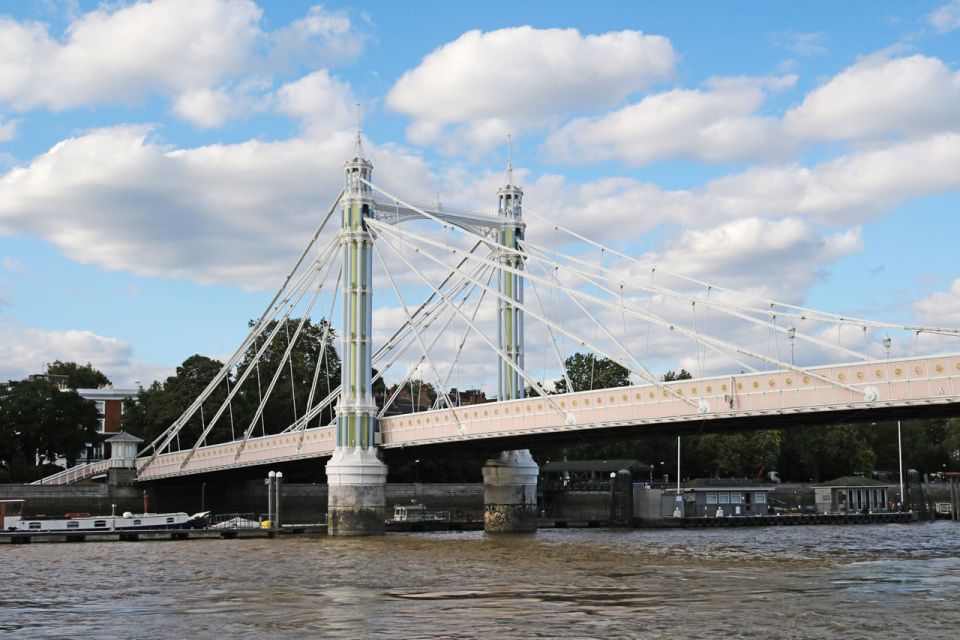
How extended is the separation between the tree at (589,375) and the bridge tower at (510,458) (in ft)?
138

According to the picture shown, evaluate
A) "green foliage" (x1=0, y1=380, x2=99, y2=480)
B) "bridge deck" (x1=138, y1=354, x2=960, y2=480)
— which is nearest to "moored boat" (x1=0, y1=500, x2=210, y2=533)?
"bridge deck" (x1=138, y1=354, x2=960, y2=480)

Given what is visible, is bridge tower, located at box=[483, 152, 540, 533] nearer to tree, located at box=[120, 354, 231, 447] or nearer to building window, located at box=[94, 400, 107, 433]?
tree, located at box=[120, 354, 231, 447]

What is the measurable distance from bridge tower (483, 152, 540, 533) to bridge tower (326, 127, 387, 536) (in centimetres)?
805

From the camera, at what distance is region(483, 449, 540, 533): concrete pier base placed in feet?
237

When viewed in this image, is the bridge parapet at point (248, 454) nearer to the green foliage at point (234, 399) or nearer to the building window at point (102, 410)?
the green foliage at point (234, 399)

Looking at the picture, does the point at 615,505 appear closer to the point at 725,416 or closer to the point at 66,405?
the point at 725,416

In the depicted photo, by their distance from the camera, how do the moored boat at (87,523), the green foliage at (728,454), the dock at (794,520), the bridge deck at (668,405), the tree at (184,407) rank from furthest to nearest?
the green foliage at (728,454), the tree at (184,407), the dock at (794,520), the moored boat at (87,523), the bridge deck at (668,405)

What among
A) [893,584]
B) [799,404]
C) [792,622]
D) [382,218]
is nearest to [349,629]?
[792,622]

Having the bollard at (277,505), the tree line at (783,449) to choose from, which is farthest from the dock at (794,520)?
the bollard at (277,505)

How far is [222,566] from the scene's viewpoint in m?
44.3

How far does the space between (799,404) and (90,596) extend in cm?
2779

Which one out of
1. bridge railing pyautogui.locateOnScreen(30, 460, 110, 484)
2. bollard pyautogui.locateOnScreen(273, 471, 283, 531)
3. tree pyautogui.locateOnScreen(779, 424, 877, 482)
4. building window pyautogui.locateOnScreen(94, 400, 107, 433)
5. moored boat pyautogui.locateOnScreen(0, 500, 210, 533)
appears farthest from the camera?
building window pyautogui.locateOnScreen(94, 400, 107, 433)

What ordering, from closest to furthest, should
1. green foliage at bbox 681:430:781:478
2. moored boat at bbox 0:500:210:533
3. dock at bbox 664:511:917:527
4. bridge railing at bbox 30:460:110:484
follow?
1. moored boat at bbox 0:500:210:533
2. dock at bbox 664:511:917:527
3. bridge railing at bbox 30:460:110:484
4. green foliage at bbox 681:430:781:478

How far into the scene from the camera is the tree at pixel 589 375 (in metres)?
117
